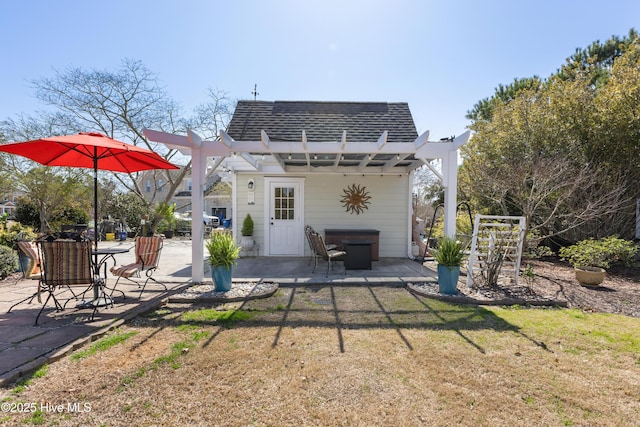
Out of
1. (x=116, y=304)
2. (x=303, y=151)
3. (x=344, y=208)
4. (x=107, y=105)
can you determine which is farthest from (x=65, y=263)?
(x=107, y=105)

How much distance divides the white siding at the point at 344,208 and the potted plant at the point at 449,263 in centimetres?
409

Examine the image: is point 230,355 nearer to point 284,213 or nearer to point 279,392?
point 279,392

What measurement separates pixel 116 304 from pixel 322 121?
6.10m

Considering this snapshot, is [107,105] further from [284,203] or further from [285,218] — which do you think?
[285,218]

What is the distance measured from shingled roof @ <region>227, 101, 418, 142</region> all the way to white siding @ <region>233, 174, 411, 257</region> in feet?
5.07

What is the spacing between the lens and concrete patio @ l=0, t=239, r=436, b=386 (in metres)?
2.95

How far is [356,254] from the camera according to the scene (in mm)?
7117

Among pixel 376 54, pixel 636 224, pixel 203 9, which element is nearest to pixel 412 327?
pixel 376 54

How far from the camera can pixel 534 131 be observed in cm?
905

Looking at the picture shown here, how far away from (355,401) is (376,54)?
8.01 meters

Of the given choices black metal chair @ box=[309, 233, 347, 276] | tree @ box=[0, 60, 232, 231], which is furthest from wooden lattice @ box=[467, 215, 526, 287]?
tree @ box=[0, 60, 232, 231]

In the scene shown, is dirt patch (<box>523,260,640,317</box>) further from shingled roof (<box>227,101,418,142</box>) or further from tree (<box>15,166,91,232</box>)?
tree (<box>15,166,91,232</box>)

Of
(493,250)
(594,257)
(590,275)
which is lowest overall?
(590,275)

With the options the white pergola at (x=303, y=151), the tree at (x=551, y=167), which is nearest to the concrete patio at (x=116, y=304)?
the white pergola at (x=303, y=151)
